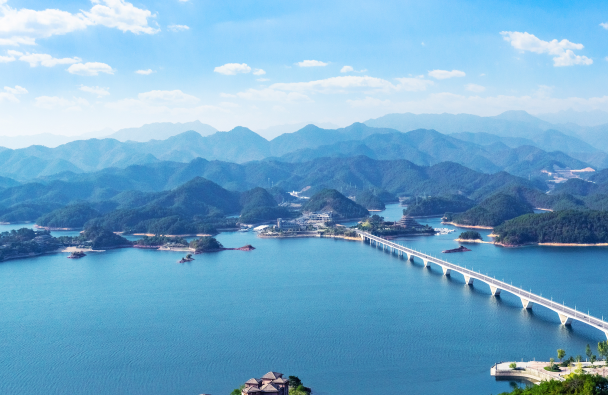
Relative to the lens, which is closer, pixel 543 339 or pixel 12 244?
pixel 543 339

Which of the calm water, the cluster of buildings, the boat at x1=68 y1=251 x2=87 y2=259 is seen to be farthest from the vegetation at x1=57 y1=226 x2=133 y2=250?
the cluster of buildings

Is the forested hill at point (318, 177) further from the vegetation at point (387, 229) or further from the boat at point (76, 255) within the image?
the boat at point (76, 255)

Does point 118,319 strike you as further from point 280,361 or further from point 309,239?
point 309,239

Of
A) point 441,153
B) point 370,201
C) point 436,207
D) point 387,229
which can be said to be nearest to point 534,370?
point 387,229

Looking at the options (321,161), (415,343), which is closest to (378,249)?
(415,343)

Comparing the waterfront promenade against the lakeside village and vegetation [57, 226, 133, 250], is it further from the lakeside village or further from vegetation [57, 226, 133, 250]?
vegetation [57, 226, 133, 250]

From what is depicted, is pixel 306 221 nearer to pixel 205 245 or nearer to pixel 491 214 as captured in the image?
pixel 491 214
